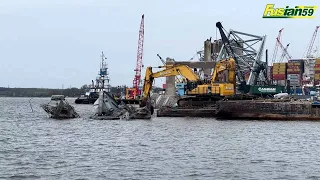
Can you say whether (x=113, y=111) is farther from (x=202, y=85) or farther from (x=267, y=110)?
(x=267, y=110)

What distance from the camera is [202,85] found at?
79.8 m

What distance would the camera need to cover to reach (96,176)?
26766mm

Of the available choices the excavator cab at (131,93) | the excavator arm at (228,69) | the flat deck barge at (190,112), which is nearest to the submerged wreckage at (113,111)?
the flat deck barge at (190,112)

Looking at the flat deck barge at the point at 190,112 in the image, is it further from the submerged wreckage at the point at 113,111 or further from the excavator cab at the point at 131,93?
the excavator cab at the point at 131,93

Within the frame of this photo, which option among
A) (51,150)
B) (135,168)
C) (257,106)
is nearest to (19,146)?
(51,150)

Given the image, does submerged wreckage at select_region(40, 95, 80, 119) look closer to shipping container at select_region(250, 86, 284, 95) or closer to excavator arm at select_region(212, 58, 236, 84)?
excavator arm at select_region(212, 58, 236, 84)

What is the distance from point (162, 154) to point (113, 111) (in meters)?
38.4

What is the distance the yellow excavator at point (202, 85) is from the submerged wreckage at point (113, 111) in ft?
27.3

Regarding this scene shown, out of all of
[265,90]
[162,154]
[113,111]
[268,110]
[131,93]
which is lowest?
[162,154]

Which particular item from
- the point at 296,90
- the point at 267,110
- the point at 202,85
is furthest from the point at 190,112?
the point at 296,90

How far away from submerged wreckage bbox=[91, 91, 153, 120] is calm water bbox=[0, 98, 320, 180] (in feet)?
52.0

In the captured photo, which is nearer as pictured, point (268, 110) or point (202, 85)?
→ point (268, 110)

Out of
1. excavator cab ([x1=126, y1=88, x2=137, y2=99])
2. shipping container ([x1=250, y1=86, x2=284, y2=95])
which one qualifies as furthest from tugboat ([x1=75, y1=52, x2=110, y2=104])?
shipping container ([x1=250, y1=86, x2=284, y2=95])

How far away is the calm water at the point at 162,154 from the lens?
27.7 m
